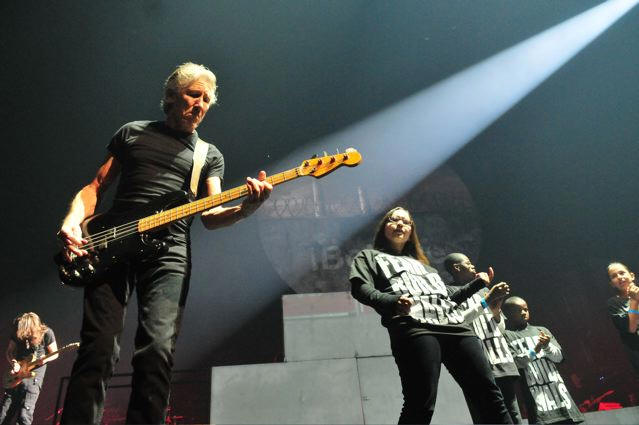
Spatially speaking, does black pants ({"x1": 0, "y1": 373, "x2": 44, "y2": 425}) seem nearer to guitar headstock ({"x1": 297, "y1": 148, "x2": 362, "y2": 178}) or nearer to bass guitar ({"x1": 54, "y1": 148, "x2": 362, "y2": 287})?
bass guitar ({"x1": 54, "y1": 148, "x2": 362, "y2": 287})

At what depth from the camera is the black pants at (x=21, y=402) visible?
5.09 meters

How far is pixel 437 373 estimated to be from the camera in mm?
2148

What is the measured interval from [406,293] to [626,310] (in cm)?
359

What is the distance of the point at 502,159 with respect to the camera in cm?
895

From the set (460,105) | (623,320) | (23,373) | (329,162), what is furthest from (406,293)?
(460,105)

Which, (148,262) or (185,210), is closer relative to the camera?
(148,262)

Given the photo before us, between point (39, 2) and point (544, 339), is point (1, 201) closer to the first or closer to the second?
point (39, 2)

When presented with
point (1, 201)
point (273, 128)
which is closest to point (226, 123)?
point (273, 128)

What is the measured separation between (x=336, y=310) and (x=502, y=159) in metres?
6.79

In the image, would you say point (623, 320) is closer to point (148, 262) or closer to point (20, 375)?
point (148, 262)

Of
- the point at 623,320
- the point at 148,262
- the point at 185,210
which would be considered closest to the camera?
the point at 148,262

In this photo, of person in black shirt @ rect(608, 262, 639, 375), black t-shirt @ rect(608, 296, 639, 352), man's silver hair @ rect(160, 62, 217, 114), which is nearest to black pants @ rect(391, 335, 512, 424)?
man's silver hair @ rect(160, 62, 217, 114)

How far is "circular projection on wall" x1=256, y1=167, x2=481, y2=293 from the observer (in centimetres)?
855

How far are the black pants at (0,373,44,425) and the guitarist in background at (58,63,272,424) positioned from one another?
15.4 ft
